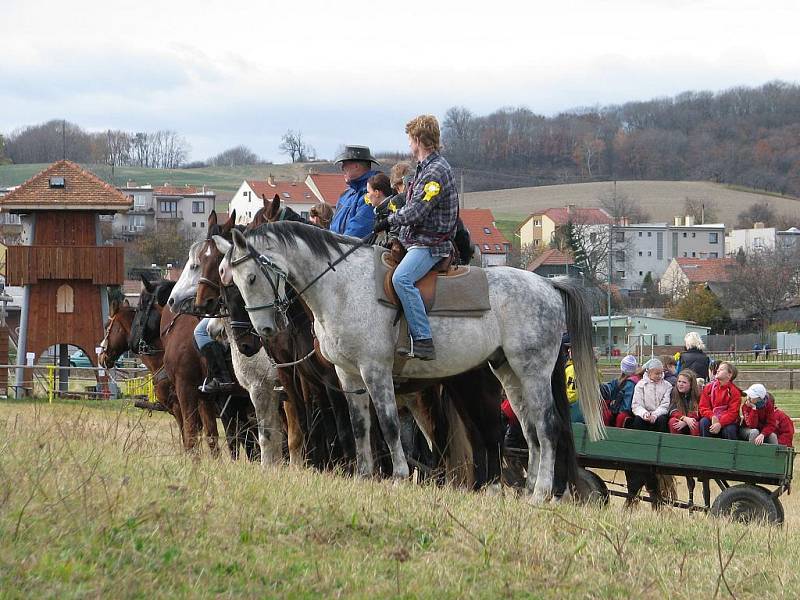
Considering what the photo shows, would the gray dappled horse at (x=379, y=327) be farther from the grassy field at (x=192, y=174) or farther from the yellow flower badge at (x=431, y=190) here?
the grassy field at (x=192, y=174)

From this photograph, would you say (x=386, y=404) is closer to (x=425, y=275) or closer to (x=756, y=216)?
(x=425, y=275)

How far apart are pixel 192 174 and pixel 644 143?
61.9m

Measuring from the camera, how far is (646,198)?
5861 inches

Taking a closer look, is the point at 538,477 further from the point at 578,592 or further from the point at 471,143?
the point at 471,143

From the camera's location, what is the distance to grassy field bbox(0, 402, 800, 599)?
633cm

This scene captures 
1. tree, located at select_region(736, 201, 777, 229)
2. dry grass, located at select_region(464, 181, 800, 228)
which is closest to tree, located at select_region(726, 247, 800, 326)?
dry grass, located at select_region(464, 181, 800, 228)

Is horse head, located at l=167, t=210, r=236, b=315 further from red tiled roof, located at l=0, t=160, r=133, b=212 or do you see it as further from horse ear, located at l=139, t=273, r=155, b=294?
red tiled roof, located at l=0, t=160, r=133, b=212

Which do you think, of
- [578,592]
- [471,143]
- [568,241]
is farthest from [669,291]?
[578,592]

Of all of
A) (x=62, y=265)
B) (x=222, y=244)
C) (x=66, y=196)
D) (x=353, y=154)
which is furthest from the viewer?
(x=66, y=196)


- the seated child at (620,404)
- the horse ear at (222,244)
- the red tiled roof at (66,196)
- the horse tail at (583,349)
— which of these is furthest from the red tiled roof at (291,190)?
the horse tail at (583,349)

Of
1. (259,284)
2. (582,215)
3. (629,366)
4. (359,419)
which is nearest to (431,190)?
(259,284)

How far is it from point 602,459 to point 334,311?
15.2 ft

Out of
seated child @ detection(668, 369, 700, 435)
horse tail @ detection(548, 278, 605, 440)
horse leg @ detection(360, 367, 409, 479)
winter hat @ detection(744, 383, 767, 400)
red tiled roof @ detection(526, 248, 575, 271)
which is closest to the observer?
horse leg @ detection(360, 367, 409, 479)

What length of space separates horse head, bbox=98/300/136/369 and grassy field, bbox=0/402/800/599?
6.72m
